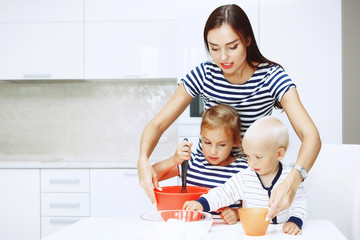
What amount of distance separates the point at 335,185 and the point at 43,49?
7.53 feet

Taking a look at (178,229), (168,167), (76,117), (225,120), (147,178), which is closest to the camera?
(178,229)

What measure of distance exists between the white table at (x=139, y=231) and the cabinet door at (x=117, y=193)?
4.80ft

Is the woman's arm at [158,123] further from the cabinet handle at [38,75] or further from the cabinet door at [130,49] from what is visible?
the cabinet handle at [38,75]

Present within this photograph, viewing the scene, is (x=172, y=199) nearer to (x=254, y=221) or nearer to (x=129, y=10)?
(x=254, y=221)

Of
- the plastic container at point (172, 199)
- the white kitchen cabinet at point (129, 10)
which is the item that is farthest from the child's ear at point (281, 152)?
the white kitchen cabinet at point (129, 10)

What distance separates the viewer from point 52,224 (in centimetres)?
262

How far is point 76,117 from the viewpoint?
3.24 metres

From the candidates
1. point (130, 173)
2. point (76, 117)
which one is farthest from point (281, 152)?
point (76, 117)

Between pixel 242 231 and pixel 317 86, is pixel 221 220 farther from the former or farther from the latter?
pixel 317 86

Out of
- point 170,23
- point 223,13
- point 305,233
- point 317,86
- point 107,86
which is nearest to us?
point 305,233

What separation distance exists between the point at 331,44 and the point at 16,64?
2251mm

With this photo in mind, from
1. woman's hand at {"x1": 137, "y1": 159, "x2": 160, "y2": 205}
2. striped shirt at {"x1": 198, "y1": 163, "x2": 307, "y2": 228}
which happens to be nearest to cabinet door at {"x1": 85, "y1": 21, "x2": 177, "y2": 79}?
woman's hand at {"x1": 137, "y1": 159, "x2": 160, "y2": 205}

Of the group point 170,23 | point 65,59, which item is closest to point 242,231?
point 170,23

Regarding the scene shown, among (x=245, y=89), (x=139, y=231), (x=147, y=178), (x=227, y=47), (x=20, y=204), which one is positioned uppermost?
(x=227, y=47)
